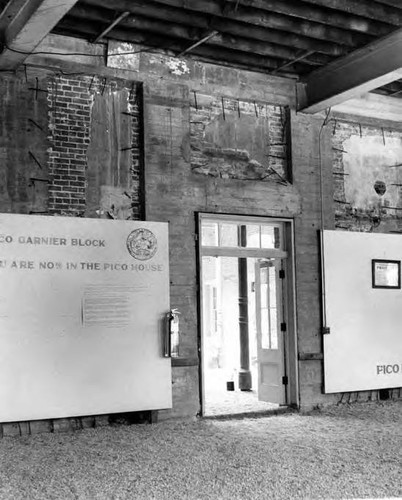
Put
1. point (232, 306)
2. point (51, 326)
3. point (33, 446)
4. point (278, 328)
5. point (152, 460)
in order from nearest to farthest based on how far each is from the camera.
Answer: point (152, 460), point (33, 446), point (51, 326), point (278, 328), point (232, 306)

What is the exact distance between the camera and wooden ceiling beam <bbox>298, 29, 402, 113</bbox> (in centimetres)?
725

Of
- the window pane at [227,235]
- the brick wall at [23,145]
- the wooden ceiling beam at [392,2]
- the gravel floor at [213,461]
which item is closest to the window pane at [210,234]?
the window pane at [227,235]

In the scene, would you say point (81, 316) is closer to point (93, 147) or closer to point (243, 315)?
point (93, 147)

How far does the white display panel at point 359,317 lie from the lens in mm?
8453

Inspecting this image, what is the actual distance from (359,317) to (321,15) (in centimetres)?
392

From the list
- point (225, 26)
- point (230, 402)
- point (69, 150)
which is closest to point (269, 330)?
point (230, 402)

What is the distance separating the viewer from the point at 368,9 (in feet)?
22.6

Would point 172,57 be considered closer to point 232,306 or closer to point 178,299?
point 178,299

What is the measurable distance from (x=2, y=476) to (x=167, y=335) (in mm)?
2669

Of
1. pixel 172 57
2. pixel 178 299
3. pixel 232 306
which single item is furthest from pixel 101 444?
pixel 232 306

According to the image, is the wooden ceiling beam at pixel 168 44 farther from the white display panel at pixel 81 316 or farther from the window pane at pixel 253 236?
the window pane at pixel 253 236

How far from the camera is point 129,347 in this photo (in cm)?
719

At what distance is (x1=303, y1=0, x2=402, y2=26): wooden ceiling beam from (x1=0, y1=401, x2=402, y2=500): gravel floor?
4.42m

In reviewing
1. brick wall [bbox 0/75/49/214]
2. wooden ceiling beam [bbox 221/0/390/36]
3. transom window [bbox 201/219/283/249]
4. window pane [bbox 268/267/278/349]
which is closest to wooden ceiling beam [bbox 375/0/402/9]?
wooden ceiling beam [bbox 221/0/390/36]
